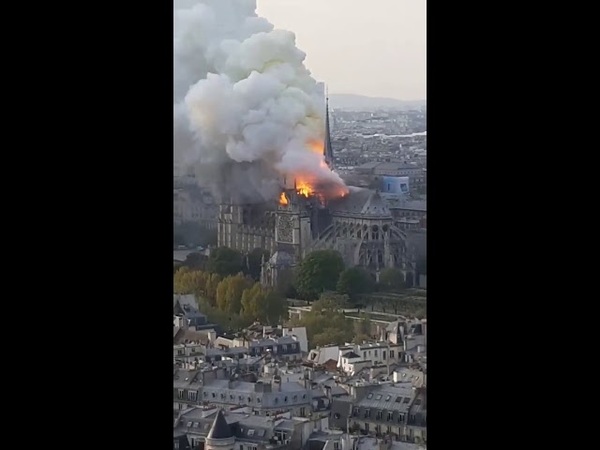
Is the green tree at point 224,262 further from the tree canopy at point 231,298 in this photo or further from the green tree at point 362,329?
the green tree at point 362,329

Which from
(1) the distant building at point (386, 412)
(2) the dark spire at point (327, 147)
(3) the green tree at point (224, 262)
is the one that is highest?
(2) the dark spire at point (327, 147)

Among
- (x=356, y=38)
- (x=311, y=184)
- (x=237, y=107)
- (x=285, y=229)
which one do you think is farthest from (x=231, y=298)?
(x=356, y=38)

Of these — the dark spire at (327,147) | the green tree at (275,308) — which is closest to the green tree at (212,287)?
the green tree at (275,308)

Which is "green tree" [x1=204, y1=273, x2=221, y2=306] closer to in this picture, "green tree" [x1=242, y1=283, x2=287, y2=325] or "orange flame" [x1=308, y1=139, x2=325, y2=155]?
"green tree" [x1=242, y1=283, x2=287, y2=325]
